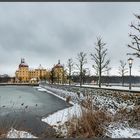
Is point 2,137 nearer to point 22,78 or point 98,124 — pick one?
point 98,124

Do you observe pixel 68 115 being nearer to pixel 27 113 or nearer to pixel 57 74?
pixel 27 113

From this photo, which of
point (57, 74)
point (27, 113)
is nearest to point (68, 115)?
point (27, 113)

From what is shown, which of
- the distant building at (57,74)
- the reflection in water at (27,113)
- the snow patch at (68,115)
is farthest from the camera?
the distant building at (57,74)

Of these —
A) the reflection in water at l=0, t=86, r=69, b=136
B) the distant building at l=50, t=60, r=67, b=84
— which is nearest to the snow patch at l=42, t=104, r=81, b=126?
the reflection in water at l=0, t=86, r=69, b=136

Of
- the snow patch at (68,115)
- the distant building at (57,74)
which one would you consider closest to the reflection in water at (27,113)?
the snow patch at (68,115)

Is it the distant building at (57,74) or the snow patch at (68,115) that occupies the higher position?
the distant building at (57,74)

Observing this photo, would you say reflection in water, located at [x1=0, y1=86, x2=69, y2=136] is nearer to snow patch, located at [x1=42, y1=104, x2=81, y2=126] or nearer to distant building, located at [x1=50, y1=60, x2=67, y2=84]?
snow patch, located at [x1=42, y1=104, x2=81, y2=126]

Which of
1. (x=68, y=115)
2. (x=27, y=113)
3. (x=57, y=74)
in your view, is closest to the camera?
(x=68, y=115)

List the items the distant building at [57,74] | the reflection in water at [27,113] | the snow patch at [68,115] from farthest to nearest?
the distant building at [57,74] → the reflection in water at [27,113] → the snow patch at [68,115]

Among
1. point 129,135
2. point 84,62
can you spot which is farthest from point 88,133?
point 84,62

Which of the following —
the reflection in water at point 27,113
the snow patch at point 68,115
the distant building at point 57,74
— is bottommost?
the reflection in water at point 27,113

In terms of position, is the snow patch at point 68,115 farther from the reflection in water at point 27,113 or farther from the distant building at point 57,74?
the distant building at point 57,74

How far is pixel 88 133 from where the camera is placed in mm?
9422

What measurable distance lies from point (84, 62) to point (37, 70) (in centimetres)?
12466
